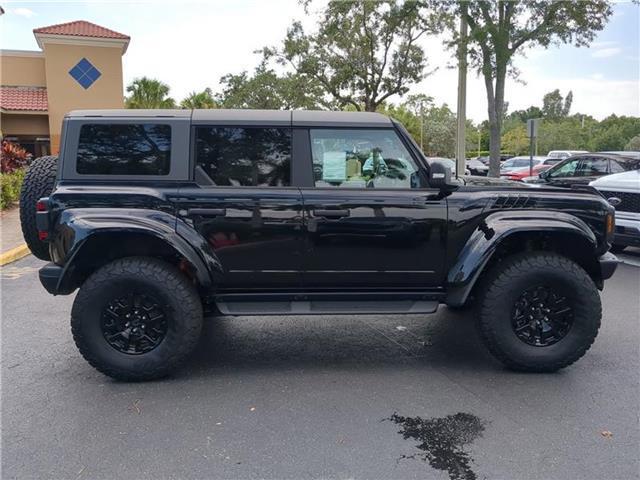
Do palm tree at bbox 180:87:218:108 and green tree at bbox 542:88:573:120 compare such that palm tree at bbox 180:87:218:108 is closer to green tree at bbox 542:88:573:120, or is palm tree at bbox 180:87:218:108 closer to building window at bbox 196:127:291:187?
building window at bbox 196:127:291:187

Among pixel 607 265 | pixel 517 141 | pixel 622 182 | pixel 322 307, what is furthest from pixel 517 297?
pixel 517 141

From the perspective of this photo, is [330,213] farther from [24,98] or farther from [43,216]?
[24,98]

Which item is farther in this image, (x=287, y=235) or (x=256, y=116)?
(x=256, y=116)

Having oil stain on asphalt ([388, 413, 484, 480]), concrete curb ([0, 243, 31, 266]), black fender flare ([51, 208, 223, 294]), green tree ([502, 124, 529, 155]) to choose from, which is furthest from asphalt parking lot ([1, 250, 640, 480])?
green tree ([502, 124, 529, 155])

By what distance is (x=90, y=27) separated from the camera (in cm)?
1958

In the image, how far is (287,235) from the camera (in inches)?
151

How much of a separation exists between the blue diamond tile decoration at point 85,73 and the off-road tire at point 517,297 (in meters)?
18.5

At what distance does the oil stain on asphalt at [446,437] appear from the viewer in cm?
282

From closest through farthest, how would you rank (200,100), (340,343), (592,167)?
(340,343) → (592,167) → (200,100)

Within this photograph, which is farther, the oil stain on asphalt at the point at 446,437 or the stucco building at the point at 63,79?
the stucco building at the point at 63,79

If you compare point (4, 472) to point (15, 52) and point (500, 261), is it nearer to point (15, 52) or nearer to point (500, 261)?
point (500, 261)

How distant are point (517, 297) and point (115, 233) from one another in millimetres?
2914

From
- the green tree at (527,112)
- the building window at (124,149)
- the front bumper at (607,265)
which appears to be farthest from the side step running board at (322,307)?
the green tree at (527,112)

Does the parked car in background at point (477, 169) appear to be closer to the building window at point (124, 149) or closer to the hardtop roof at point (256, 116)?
the hardtop roof at point (256, 116)
